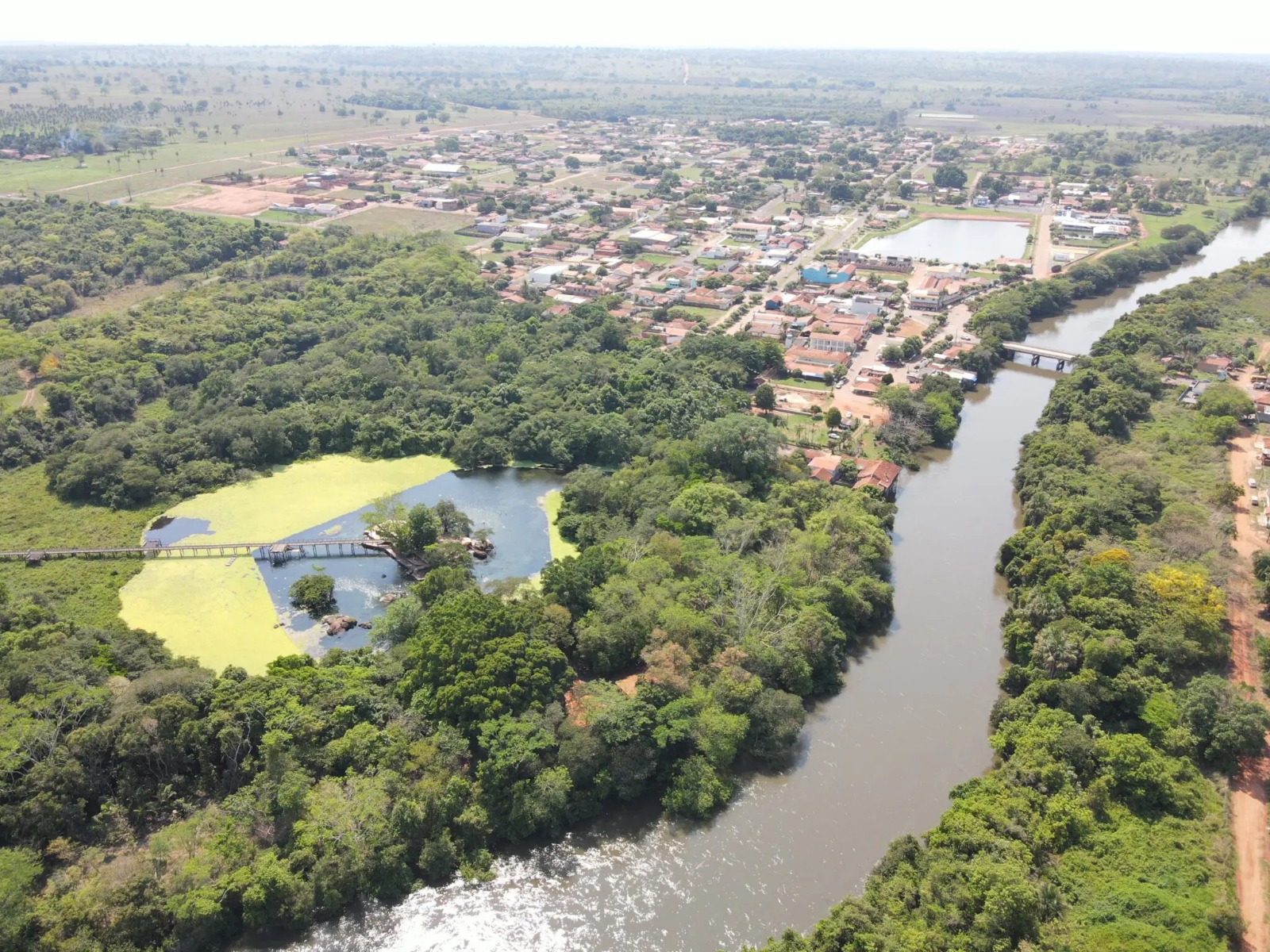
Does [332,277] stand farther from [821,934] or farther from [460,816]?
[821,934]

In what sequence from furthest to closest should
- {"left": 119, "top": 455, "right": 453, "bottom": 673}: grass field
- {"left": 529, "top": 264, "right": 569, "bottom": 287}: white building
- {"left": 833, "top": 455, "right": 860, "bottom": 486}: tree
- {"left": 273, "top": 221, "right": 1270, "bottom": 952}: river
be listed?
{"left": 529, "top": 264, "right": 569, "bottom": 287}: white building, {"left": 833, "top": 455, "right": 860, "bottom": 486}: tree, {"left": 119, "top": 455, "right": 453, "bottom": 673}: grass field, {"left": 273, "top": 221, "right": 1270, "bottom": 952}: river

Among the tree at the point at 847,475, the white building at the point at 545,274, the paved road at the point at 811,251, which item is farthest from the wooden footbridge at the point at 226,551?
the white building at the point at 545,274

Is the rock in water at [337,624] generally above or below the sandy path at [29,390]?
Answer: below

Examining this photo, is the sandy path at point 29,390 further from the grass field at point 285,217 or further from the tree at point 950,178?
the tree at point 950,178

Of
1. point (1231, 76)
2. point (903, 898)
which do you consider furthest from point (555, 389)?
point (1231, 76)

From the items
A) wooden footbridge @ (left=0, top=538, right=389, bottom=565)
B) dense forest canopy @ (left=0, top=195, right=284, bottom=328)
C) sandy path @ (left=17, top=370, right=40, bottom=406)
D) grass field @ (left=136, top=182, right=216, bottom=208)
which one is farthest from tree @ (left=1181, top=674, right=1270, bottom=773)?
grass field @ (left=136, top=182, right=216, bottom=208)

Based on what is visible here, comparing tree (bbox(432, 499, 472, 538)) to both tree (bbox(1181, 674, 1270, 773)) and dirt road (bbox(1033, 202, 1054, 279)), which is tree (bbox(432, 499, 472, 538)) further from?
dirt road (bbox(1033, 202, 1054, 279))
